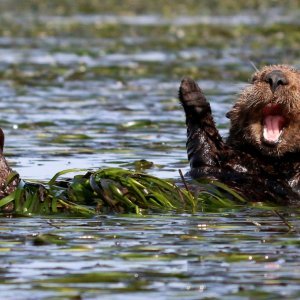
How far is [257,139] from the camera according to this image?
7.74m

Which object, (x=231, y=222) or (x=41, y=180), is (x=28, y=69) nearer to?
(x=41, y=180)

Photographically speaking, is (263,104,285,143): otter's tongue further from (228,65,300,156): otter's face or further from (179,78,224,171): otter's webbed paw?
(179,78,224,171): otter's webbed paw

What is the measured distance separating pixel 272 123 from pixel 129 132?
3.98m

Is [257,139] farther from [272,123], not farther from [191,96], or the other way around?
[191,96]

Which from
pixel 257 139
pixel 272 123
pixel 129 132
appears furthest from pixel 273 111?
pixel 129 132

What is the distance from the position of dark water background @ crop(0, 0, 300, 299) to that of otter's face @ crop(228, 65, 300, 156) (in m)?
0.59

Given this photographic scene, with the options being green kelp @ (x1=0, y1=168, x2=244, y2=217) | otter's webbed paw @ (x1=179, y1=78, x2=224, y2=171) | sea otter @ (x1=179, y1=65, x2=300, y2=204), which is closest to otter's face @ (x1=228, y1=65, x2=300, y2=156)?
sea otter @ (x1=179, y1=65, x2=300, y2=204)

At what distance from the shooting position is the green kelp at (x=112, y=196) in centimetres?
702

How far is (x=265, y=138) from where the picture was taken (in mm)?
7695

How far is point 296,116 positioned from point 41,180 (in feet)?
6.37

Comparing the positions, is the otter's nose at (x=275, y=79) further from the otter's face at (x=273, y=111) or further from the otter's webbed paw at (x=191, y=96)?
the otter's webbed paw at (x=191, y=96)

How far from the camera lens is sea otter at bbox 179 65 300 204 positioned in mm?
7627

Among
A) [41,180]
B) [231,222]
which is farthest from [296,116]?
[41,180]

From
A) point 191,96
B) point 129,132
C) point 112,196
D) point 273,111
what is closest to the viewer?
point 112,196
